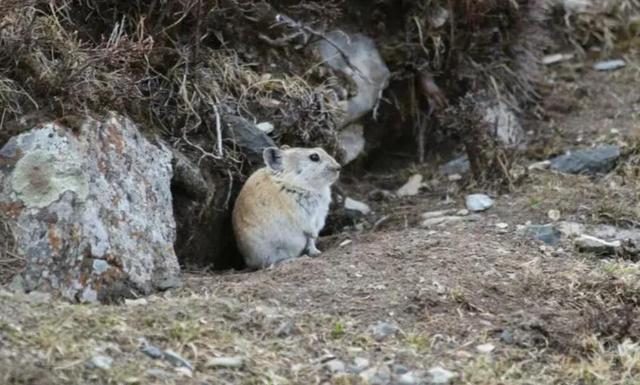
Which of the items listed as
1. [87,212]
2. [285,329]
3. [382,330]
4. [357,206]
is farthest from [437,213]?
[87,212]

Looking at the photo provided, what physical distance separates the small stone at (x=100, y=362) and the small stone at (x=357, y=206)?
13.9 feet

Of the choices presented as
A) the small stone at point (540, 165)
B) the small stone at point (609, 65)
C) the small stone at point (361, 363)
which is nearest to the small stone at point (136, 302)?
the small stone at point (361, 363)

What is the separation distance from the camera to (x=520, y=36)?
440 inches

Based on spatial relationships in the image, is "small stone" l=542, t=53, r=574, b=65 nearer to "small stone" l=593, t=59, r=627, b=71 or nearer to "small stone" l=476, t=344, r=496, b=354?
"small stone" l=593, t=59, r=627, b=71

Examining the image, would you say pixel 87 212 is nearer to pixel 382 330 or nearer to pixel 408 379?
pixel 382 330

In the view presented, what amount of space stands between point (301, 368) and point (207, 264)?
279 cm

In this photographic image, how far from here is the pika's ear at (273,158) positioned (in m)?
9.02

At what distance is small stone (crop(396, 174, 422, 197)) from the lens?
10453 mm

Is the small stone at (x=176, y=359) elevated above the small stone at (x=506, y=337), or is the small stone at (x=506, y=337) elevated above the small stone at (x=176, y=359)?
the small stone at (x=176, y=359)

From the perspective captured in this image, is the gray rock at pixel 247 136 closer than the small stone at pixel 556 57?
Yes

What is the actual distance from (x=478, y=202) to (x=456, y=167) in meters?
1.11

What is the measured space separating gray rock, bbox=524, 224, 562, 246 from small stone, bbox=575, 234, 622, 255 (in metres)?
0.19

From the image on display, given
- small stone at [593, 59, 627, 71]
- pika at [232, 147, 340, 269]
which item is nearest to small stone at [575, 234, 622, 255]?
pika at [232, 147, 340, 269]

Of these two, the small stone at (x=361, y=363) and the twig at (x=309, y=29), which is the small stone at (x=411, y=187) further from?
the small stone at (x=361, y=363)
